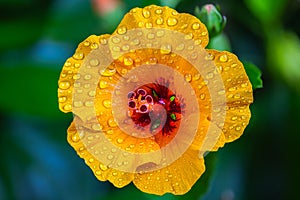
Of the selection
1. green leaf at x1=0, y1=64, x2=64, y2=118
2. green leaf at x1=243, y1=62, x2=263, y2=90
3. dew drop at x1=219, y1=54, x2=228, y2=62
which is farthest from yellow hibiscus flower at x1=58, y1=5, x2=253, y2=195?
green leaf at x1=0, y1=64, x2=64, y2=118

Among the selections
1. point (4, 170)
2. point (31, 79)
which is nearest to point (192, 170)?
point (31, 79)

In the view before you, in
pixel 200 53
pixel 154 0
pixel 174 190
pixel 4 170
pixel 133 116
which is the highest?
pixel 154 0

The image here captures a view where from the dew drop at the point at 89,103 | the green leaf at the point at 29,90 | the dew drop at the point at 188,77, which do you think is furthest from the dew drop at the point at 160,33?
the green leaf at the point at 29,90

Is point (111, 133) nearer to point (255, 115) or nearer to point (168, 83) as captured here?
point (168, 83)

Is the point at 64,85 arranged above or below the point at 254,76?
above

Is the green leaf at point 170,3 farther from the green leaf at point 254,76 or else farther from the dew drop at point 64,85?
the dew drop at point 64,85

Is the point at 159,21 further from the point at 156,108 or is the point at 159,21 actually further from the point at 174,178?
the point at 174,178

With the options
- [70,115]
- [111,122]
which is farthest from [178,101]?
[70,115]

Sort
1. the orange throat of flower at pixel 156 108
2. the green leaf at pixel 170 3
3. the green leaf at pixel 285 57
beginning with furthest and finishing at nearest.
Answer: the green leaf at pixel 285 57
the green leaf at pixel 170 3
the orange throat of flower at pixel 156 108
